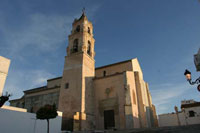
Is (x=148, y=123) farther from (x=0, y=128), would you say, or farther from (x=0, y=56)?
(x=0, y=56)

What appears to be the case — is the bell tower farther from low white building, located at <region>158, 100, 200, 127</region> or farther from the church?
low white building, located at <region>158, 100, 200, 127</region>

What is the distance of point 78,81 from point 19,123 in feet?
31.1

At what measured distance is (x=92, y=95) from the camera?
21641 millimetres

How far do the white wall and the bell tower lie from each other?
13.6 feet

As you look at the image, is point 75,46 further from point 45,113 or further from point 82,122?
point 45,113

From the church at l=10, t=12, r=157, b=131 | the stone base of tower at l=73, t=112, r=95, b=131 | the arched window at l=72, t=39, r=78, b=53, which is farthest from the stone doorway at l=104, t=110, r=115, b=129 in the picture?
the arched window at l=72, t=39, r=78, b=53

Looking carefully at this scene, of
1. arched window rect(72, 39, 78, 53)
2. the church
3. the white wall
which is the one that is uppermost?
arched window rect(72, 39, 78, 53)

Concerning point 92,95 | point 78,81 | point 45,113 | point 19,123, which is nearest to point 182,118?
point 92,95

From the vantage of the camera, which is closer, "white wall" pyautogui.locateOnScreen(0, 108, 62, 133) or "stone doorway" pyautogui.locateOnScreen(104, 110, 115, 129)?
"white wall" pyautogui.locateOnScreen(0, 108, 62, 133)

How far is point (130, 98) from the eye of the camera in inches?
734

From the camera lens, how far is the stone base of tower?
17597mm

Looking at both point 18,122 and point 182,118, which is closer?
point 18,122

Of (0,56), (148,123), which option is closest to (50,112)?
(0,56)

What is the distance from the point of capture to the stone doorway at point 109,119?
1908 centimetres
